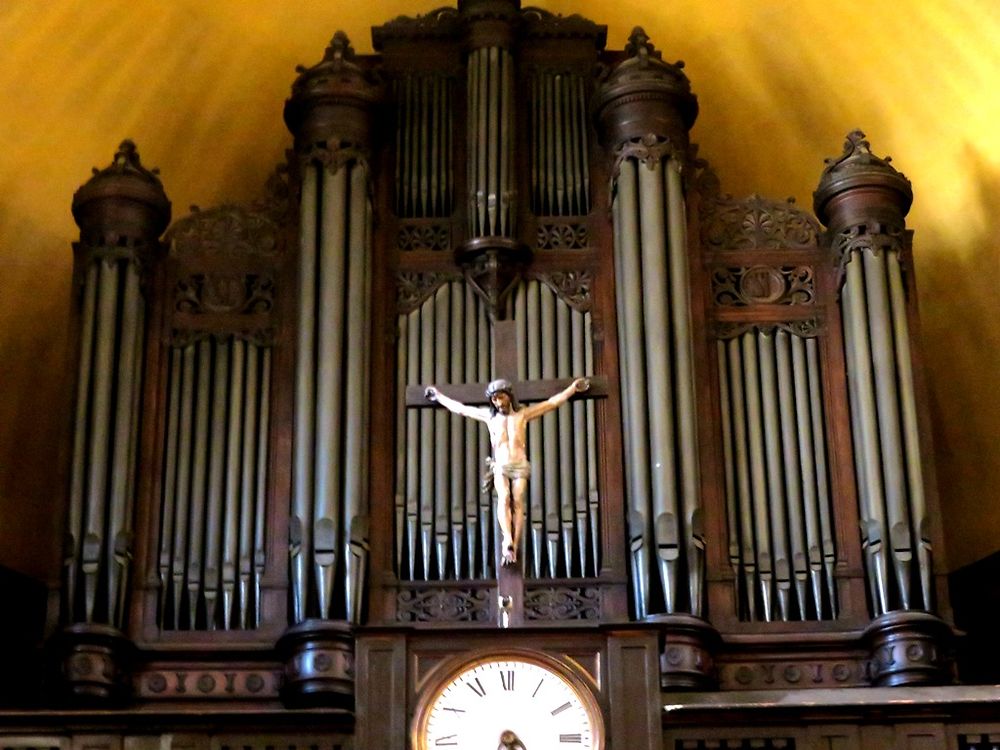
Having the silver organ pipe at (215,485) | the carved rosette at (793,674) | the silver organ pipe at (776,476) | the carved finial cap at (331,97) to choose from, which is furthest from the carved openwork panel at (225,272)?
the carved rosette at (793,674)

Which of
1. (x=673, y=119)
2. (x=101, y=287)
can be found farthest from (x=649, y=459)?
(x=101, y=287)

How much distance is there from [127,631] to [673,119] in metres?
5.62

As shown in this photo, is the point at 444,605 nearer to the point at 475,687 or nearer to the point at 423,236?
the point at 475,687

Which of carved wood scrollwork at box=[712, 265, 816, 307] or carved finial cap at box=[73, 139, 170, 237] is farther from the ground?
carved finial cap at box=[73, 139, 170, 237]

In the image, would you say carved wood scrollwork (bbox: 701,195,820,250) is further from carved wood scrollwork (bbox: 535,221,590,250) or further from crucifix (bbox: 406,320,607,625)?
crucifix (bbox: 406,320,607,625)

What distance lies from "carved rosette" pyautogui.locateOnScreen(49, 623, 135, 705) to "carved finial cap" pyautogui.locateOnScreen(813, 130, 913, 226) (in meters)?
6.10

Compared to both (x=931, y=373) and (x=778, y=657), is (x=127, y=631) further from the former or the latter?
(x=931, y=373)

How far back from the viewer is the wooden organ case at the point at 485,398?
1474 centimetres

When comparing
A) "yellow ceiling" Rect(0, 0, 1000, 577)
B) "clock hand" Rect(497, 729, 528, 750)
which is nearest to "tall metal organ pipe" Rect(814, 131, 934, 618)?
"yellow ceiling" Rect(0, 0, 1000, 577)

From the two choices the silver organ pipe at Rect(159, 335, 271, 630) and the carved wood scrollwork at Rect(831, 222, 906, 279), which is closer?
the silver organ pipe at Rect(159, 335, 271, 630)

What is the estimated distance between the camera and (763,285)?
52.9 ft

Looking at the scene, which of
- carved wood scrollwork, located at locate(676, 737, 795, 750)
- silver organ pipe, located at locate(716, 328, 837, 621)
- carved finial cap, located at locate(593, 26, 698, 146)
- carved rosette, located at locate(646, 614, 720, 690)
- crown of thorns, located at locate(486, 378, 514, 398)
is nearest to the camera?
carved wood scrollwork, located at locate(676, 737, 795, 750)

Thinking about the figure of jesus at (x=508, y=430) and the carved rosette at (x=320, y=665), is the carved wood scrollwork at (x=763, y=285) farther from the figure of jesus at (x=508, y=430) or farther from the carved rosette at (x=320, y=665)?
the carved rosette at (x=320, y=665)

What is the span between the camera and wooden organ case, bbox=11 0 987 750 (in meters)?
14.7
